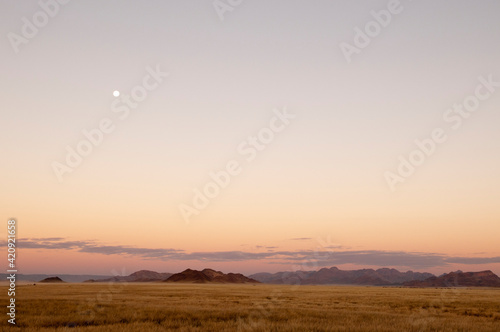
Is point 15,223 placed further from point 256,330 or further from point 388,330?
point 388,330

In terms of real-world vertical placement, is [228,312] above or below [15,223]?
below

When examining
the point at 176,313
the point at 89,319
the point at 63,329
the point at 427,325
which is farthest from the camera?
the point at 176,313

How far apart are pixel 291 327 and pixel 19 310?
58.3ft

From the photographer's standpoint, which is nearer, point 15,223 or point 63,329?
point 63,329

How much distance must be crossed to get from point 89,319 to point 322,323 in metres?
12.4

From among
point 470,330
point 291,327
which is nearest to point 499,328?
point 470,330

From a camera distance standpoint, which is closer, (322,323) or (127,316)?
(322,323)

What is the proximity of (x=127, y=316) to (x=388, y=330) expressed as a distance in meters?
14.0

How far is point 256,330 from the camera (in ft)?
56.5

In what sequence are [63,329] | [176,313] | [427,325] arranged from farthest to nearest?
[176,313], [427,325], [63,329]

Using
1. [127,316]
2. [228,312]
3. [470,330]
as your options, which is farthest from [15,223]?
[470,330]

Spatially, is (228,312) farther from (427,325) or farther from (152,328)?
(427,325)

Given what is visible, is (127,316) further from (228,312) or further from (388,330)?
(388,330)

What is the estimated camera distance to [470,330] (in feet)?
59.5
